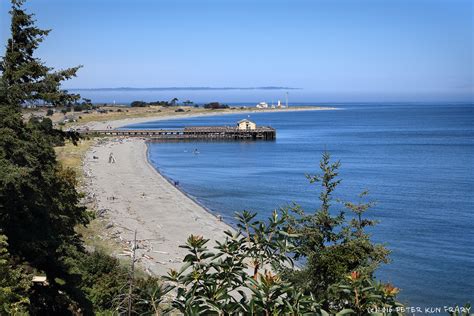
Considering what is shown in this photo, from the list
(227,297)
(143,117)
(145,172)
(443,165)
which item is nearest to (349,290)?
(227,297)

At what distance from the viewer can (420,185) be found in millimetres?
58906

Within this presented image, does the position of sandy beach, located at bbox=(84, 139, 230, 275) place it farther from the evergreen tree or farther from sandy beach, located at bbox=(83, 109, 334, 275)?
the evergreen tree

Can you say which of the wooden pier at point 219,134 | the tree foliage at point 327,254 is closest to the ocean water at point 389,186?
the tree foliage at point 327,254

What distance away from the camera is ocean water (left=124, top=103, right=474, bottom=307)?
30328mm

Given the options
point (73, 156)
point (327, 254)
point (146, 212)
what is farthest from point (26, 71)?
point (73, 156)

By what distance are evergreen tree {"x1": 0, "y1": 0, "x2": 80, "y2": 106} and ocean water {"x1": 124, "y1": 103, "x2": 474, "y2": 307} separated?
35.2 feet

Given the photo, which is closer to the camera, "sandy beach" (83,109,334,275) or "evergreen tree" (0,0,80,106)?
"evergreen tree" (0,0,80,106)

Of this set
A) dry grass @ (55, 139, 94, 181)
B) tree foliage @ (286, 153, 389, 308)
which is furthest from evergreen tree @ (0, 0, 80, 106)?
dry grass @ (55, 139, 94, 181)

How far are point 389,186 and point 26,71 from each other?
152 ft

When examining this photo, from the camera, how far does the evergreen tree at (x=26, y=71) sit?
55.3 feet

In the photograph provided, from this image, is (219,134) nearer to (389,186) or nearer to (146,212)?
(389,186)

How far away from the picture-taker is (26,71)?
16.8 m

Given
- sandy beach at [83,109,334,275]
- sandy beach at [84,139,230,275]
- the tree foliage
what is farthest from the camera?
sandy beach at [84,139,230,275]

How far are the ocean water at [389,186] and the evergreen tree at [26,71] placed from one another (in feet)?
35.2
